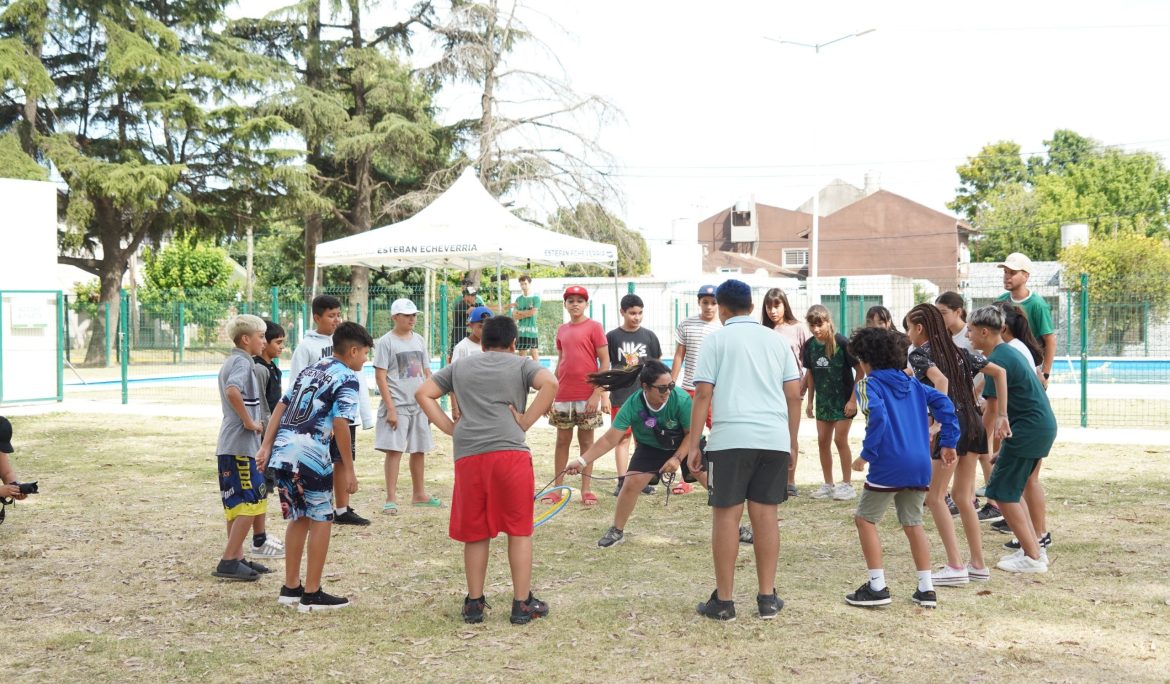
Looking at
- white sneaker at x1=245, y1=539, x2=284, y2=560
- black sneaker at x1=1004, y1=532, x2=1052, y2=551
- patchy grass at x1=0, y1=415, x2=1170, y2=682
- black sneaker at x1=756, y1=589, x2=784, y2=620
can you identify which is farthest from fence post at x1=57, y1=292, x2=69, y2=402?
black sneaker at x1=1004, y1=532, x2=1052, y2=551

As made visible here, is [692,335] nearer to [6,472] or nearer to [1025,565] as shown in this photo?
[1025,565]

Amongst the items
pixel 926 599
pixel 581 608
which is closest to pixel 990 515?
pixel 926 599

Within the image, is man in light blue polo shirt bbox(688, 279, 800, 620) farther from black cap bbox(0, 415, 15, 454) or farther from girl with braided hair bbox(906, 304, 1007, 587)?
black cap bbox(0, 415, 15, 454)

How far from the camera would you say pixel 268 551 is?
673 cm

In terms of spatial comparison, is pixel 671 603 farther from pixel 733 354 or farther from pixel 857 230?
pixel 857 230

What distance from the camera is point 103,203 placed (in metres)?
33.0

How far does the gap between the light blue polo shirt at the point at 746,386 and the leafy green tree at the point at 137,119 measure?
29350mm

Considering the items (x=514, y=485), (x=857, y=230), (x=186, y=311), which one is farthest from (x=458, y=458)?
(x=857, y=230)

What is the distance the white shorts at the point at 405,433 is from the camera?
7996 millimetres

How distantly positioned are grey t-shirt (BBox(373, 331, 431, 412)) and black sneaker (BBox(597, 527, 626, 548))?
6.38 ft

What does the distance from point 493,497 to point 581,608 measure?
893mm

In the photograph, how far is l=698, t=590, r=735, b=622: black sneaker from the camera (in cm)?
516

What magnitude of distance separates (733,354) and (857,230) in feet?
182

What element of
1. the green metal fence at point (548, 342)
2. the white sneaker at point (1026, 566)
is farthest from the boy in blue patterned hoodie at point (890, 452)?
the green metal fence at point (548, 342)
